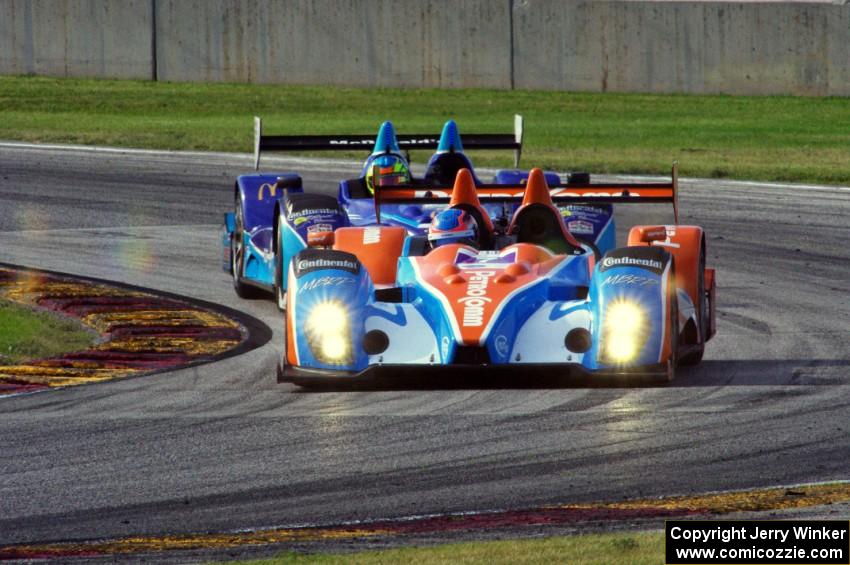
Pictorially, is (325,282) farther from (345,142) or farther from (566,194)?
(345,142)

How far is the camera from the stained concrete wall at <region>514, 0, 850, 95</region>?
40.2m

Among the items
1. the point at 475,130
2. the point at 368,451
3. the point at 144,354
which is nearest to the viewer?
the point at 368,451

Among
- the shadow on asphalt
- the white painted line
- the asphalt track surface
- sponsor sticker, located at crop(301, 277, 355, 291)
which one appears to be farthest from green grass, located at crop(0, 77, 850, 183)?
sponsor sticker, located at crop(301, 277, 355, 291)

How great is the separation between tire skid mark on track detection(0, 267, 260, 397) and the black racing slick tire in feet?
2.41

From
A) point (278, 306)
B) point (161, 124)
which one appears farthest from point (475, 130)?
point (278, 306)

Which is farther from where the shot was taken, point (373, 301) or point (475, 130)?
point (475, 130)

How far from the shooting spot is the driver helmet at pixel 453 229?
46.8 feet

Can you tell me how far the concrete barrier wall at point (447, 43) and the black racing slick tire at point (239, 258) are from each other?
76.0 ft

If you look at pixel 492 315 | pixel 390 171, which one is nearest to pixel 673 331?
pixel 492 315

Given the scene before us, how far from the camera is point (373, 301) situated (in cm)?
1297

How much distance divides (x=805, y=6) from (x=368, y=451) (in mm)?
31954

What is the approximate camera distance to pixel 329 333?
41.4ft

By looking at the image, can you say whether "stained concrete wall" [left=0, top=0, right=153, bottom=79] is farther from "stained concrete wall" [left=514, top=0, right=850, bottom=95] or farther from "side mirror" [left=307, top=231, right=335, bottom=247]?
"side mirror" [left=307, top=231, right=335, bottom=247]

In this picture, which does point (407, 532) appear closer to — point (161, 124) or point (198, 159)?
point (198, 159)
